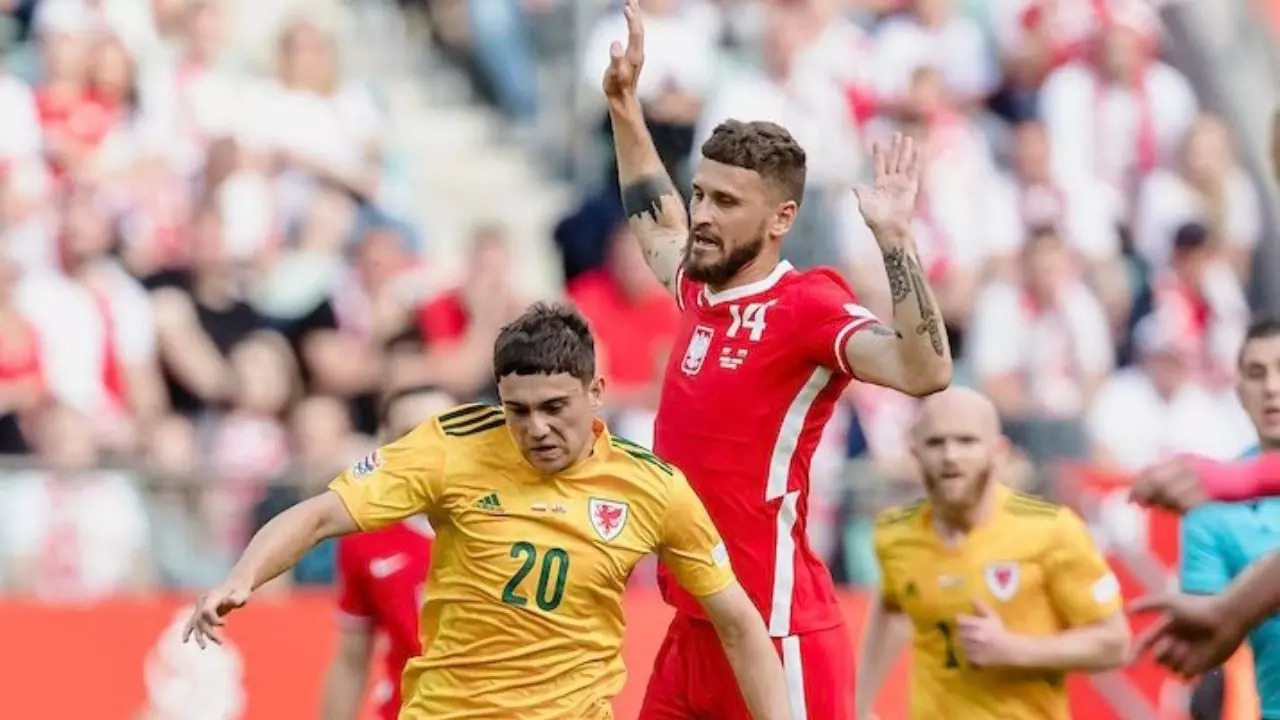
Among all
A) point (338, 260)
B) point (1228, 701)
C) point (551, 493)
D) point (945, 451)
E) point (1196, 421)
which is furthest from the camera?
point (1196, 421)

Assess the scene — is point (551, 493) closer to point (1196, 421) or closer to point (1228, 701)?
point (1228, 701)

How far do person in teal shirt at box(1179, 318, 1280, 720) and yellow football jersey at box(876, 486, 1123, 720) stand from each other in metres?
0.42

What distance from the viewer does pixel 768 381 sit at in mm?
8102

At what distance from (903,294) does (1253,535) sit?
2257 mm

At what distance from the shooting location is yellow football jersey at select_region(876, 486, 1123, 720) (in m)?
9.61

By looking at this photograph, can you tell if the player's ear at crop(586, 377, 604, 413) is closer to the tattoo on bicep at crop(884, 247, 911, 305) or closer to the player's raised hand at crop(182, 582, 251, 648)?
the tattoo on bicep at crop(884, 247, 911, 305)

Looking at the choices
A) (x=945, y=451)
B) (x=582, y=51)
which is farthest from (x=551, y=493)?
(x=582, y=51)

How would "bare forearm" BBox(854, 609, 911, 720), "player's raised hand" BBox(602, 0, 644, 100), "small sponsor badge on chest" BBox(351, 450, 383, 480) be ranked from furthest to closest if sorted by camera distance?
"bare forearm" BBox(854, 609, 911, 720) → "player's raised hand" BBox(602, 0, 644, 100) → "small sponsor badge on chest" BBox(351, 450, 383, 480)

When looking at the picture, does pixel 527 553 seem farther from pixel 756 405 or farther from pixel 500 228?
pixel 500 228

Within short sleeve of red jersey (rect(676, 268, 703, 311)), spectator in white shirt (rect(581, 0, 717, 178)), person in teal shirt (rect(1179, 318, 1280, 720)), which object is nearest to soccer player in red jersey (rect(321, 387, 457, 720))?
short sleeve of red jersey (rect(676, 268, 703, 311))

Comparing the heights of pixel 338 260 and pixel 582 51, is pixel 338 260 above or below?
below

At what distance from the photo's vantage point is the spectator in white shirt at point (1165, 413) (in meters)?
14.7

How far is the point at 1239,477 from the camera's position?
616cm

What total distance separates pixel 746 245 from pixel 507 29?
7.81 m
